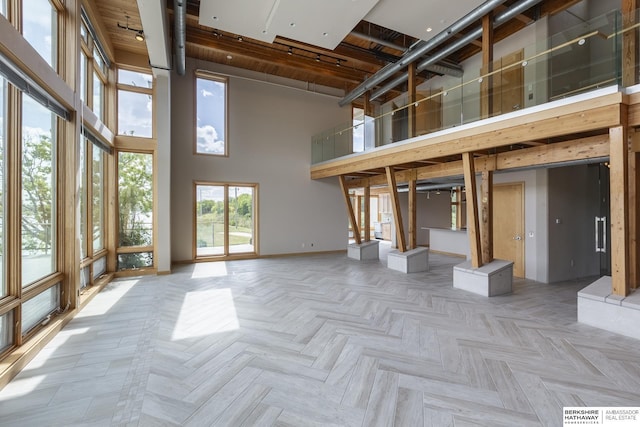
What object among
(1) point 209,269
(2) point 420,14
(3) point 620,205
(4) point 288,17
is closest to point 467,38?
(2) point 420,14

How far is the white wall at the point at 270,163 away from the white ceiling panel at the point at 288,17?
2.73 metres

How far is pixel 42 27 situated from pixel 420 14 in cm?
654

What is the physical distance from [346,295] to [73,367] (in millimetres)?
3798

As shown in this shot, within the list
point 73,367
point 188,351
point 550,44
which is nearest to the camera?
point 73,367

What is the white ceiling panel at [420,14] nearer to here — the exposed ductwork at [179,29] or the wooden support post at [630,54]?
the wooden support post at [630,54]

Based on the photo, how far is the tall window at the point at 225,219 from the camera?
8992 mm

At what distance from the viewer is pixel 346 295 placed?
5.29 metres

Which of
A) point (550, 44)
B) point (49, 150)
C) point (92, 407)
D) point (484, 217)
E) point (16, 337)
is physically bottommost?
point (92, 407)

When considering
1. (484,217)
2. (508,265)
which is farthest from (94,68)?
(508,265)

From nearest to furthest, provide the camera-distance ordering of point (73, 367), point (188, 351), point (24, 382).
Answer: point (24, 382)
point (73, 367)
point (188, 351)

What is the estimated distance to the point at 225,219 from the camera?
9.36 metres

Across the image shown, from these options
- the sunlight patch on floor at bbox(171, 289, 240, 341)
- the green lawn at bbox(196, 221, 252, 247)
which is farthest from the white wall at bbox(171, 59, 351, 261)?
the sunlight patch on floor at bbox(171, 289, 240, 341)

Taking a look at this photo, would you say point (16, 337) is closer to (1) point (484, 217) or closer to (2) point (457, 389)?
(2) point (457, 389)

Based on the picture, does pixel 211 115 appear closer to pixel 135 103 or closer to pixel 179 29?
pixel 135 103
